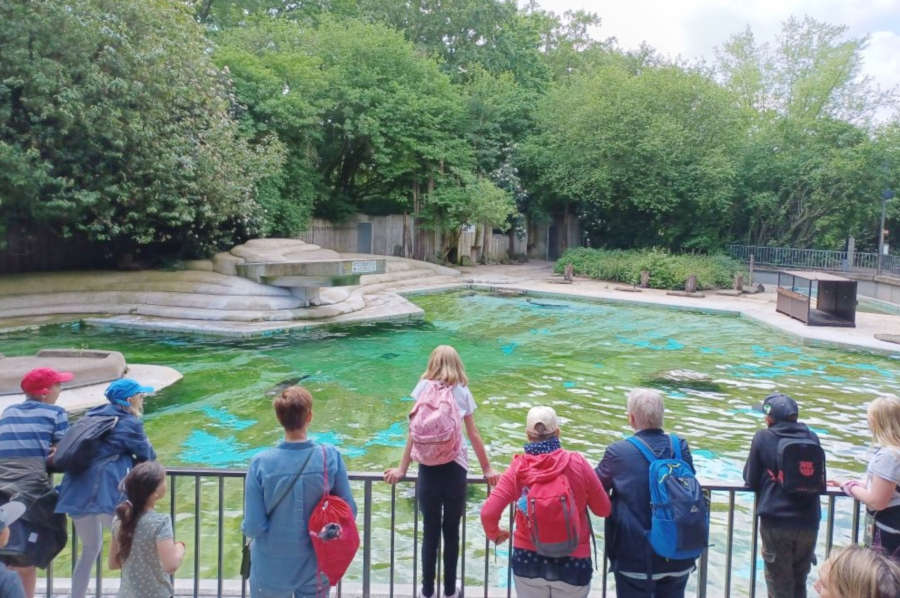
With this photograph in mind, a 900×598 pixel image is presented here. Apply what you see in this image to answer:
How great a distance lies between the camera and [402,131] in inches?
1089

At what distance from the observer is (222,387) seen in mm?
11344

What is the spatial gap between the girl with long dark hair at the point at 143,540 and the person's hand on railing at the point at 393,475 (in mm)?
→ 1177

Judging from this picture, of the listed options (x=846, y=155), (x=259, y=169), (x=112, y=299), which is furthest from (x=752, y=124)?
(x=112, y=299)

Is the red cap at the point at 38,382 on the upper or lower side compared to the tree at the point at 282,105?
lower

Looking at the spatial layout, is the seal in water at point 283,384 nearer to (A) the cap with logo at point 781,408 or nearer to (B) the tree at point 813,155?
(A) the cap with logo at point 781,408

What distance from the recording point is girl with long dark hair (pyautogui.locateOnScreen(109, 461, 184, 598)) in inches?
130

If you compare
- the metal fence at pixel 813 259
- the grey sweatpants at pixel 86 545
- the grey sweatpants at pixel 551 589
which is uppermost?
the metal fence at pixel 813 259

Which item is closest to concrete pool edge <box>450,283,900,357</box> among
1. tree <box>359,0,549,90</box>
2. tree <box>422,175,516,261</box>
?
tree <box>422,175,516,261</box>

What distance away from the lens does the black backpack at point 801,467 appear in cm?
370

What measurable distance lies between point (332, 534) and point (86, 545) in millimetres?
1688

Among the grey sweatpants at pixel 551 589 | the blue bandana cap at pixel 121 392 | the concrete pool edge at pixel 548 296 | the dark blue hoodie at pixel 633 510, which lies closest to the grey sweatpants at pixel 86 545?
the blue bandana cap at pixel 121 392

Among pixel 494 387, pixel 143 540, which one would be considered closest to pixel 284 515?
pixel 143 540

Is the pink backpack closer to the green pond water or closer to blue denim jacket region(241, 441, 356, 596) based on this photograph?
blue denim jacket region(241, 441, 356, 596)

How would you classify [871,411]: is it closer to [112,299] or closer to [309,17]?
[112,299]
